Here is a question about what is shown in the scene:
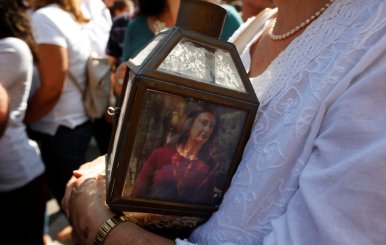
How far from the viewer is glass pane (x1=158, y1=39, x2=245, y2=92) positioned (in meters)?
0.75

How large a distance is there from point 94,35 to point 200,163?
2.28 m

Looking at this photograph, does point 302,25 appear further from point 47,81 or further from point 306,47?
point 47,81

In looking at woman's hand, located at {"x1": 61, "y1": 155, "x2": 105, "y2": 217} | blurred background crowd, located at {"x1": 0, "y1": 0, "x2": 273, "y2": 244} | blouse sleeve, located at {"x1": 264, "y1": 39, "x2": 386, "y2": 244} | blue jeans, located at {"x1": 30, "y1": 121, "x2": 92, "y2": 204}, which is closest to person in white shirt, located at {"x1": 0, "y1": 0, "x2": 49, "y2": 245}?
blurred background crowd, located at {"x1": 0, "y1": 0, "x2": 273, "y2": 244}

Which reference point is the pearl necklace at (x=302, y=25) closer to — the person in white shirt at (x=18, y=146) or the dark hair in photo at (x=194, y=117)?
the dark hair in photo at (x=194, y=117)

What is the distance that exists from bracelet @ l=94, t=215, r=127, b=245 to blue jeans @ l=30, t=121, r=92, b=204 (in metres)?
1.84

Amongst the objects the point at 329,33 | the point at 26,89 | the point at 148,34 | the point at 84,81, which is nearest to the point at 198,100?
the point at 329,33

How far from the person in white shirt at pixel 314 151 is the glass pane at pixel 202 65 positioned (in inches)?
4.5

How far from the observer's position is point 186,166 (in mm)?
793

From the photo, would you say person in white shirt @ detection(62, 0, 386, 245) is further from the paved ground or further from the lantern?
the paved ground

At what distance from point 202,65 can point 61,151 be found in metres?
2.02

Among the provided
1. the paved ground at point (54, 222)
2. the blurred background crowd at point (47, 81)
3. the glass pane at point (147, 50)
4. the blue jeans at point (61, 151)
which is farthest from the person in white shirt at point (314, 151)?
the paved ground at point (54, 222)

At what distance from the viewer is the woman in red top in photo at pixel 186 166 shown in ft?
2.52

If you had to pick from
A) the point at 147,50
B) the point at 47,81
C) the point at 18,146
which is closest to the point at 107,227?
the point at 147,50

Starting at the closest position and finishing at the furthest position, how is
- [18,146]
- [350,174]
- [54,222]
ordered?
1. [350,174]
2. [18,146]
3. [54,222]
